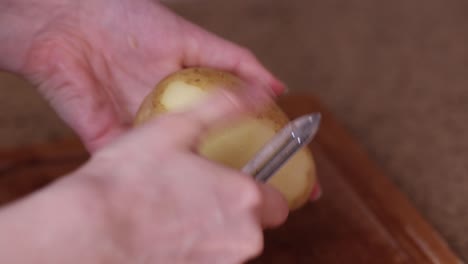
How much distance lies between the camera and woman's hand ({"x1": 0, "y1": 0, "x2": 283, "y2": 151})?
0.79 meters

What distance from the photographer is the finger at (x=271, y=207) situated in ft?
1.67

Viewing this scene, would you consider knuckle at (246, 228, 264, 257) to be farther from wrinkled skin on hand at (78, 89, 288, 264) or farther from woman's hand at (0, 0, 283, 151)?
woman's hand at (0, 0, 283, 151)

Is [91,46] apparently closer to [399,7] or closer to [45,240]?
[45,240]

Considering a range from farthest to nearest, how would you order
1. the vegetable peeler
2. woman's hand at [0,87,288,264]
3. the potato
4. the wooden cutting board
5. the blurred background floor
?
the blurred background floor, the wooden cutting board, the potato, the vegetable peeler, woman's hand at [0,87,288,264]

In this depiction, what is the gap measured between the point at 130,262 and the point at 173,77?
1.03 ft

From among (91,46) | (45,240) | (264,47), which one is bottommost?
(264,47)

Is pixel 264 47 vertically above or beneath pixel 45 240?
beneath

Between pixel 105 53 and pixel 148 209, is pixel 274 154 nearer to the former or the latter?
pixel 148 209

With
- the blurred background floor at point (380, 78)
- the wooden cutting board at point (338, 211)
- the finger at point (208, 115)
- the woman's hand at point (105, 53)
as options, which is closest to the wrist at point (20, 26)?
the woman's hand at point (105, 53)

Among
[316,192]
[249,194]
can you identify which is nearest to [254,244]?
[249,194]

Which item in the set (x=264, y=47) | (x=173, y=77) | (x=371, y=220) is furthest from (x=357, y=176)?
(x=264, y=47)

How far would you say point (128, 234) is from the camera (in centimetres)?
44

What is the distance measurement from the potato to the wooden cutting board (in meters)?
0.09

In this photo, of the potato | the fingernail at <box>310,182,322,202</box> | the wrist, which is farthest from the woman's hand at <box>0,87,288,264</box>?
the wrist
